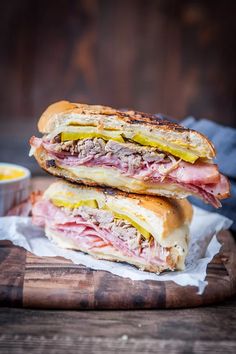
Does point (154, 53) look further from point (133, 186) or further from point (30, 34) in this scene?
point (133, 186)

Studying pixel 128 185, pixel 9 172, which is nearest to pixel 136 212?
pixel 128 185

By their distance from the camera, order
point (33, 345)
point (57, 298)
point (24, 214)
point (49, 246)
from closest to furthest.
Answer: point (33, 345)
point (57, 298)
point (49, 246)
point (24, 214)

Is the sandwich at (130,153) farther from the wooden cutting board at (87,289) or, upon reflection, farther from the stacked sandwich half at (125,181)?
the wooden cutting board at (87,289)

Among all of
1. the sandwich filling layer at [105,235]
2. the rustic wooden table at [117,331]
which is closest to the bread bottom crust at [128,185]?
the sandwich filling layer at [105,235]

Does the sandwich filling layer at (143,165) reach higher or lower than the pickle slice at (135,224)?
higher

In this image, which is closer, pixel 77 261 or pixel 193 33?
pixel 77 261

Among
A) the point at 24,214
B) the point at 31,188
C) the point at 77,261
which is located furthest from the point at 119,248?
the point at 31,188

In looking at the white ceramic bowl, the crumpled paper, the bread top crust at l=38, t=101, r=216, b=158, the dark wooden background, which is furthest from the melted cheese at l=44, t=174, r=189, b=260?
the dark wooden background
